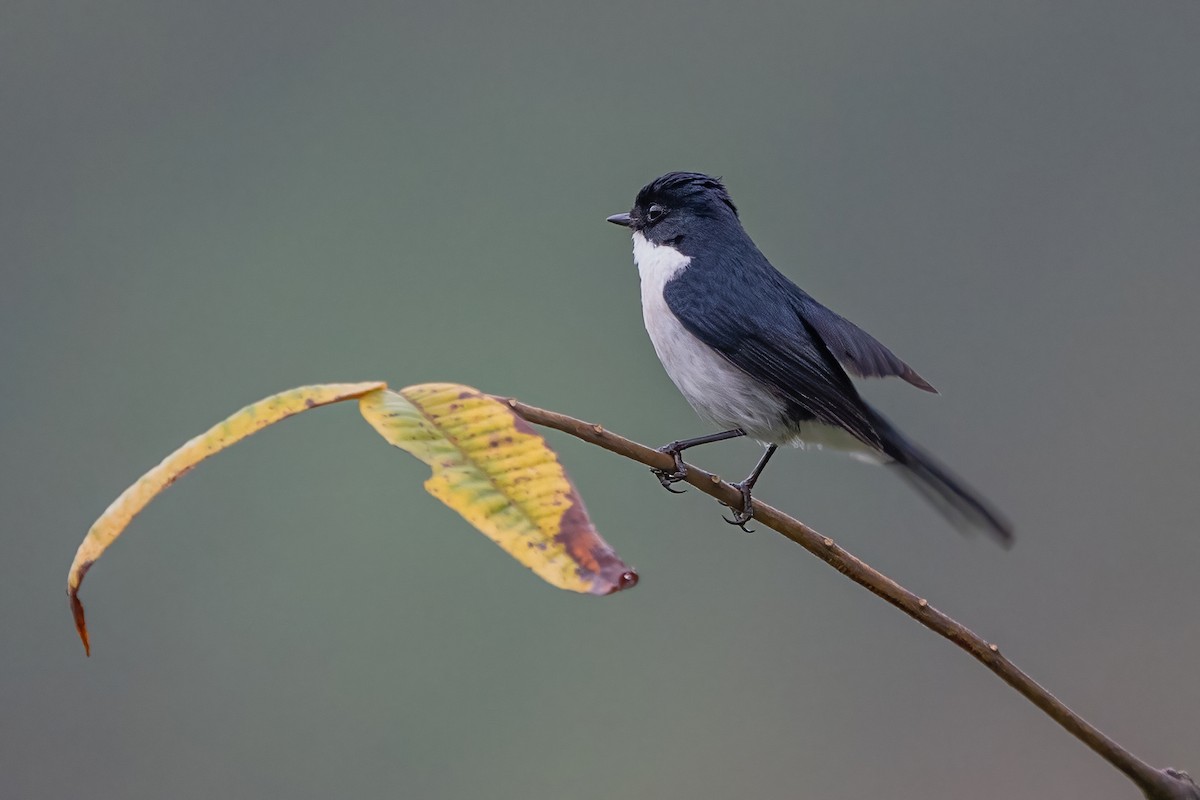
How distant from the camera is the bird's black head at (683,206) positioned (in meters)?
2.97

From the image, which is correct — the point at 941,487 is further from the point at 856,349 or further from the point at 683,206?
the point at 683,206

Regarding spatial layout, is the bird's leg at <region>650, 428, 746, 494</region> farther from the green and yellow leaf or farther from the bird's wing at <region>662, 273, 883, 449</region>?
the green and yellow leaf

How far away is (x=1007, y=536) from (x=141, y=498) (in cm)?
141

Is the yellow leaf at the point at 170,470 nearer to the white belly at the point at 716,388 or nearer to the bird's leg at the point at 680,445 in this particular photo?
the bird's leg at the point at 680,445

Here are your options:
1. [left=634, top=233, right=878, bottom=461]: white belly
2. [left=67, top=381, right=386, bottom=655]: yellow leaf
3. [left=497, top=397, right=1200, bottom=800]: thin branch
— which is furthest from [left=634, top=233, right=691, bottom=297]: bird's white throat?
[left=67, top=381, right=386, bottom=655]: yellow leaf

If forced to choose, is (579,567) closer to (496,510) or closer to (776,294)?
(496,510)

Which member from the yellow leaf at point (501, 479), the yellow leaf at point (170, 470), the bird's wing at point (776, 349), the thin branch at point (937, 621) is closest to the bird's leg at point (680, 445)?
the bird's wing at point (776, 349)

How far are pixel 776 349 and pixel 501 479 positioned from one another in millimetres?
1860

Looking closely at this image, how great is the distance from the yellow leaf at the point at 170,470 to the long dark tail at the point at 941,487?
1244 mm

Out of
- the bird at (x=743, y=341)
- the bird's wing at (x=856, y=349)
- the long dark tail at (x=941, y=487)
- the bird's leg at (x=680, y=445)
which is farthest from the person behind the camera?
the bird at (x=743, y=341)

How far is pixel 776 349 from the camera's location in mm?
2676

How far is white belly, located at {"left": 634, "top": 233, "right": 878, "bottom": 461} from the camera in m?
2.75

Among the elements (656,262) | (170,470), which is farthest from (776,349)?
(170,470)

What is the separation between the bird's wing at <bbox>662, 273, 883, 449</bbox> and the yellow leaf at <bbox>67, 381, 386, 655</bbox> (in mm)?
1786
